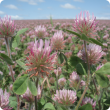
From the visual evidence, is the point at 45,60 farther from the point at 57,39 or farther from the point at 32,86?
the point at 57,39

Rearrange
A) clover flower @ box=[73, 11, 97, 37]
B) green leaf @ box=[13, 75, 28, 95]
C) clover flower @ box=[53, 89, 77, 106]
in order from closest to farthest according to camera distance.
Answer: green leaf @ box=[13, 75, 28, 95]
clover flower @ box=[73, 11, 97, 37]
clover flower @ box=[53, 89, 77, 106]

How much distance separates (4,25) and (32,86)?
733 mm

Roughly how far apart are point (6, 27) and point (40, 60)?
60 centimetres

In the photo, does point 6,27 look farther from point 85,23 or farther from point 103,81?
point 103,81

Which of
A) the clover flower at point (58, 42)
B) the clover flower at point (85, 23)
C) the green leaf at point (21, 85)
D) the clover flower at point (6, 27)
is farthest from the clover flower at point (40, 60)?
the clover flower at point (58, 42)

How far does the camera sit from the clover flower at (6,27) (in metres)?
1.25

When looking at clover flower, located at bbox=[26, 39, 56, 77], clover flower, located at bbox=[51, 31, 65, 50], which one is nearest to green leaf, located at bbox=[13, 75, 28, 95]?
clover flower, located at bbox=[26, 39, 56, 77]

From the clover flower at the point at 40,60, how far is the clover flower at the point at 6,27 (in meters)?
0.49

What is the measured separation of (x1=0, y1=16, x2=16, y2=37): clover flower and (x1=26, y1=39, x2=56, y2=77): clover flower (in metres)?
0.49

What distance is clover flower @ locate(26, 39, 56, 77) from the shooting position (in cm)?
91

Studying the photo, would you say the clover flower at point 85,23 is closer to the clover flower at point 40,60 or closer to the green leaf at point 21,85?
the clover flower at point 40,60

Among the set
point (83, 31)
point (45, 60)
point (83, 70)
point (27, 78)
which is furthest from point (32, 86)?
point (83, 31)

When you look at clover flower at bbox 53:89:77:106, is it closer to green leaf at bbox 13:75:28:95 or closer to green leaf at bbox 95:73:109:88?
green leaf at bbox 95:73:109:88

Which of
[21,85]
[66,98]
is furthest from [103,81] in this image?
[21,85]
